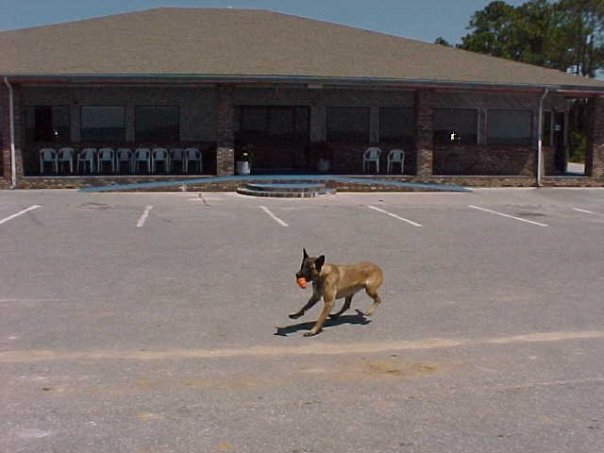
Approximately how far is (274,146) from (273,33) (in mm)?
4632

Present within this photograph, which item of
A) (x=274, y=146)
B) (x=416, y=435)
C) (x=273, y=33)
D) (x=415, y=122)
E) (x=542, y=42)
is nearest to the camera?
(x=416, y=435)

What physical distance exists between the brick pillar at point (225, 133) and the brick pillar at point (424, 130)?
5.55 meters

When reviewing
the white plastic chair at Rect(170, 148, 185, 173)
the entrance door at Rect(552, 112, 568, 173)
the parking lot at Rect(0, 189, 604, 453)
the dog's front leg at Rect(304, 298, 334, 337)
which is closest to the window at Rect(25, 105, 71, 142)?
the white plastic chair at Rect(170, 148, 185, 173)

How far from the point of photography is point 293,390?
495 centimetres

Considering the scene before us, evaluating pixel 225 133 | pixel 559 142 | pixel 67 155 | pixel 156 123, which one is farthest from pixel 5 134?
pixel 559 142

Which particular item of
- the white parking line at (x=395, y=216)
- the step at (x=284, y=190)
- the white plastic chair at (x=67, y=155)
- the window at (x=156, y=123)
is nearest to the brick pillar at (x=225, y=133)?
the step at (x=284, y=190)

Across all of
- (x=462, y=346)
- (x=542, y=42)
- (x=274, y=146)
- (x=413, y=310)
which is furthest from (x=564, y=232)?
(x=542, y=42)

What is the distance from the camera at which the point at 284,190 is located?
19.5 m

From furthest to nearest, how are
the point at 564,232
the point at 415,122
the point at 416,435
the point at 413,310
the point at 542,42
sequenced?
the point at 542,42, the point at 415,122, the point at 564,232, the point at 413,310, the point at 416,435

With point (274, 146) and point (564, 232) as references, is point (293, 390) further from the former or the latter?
point (274, 146)

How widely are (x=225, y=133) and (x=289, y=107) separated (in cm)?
342

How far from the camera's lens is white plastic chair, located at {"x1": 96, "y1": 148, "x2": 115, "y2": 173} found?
22.8m

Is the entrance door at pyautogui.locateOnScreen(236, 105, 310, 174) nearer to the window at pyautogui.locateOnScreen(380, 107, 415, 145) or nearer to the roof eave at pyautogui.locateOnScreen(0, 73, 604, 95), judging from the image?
the window at pyautogui.locateOnScreen(380, 107, 415, 145)

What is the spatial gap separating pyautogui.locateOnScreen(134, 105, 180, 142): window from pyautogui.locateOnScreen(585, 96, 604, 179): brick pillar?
43.4 ft
